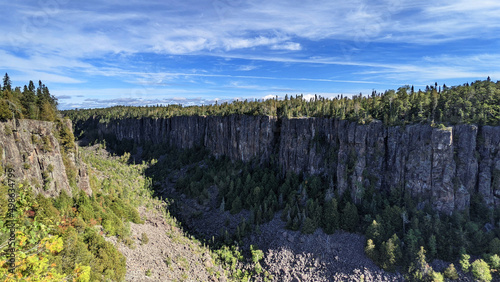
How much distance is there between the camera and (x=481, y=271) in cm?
4625

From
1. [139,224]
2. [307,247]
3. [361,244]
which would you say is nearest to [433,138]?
[361,244]

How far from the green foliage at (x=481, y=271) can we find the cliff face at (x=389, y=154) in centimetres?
1414

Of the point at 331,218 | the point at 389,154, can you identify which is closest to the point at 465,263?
the point at 331,218

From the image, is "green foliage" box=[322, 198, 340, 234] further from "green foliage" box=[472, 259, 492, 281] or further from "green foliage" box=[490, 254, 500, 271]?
"green foliage" box=[490, 254, 500, 271]

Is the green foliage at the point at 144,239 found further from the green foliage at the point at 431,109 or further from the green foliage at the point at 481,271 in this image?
the green foliage at the point at 481,271

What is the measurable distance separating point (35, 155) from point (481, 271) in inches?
3242

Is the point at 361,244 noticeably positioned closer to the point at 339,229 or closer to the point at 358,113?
the point at 339,229

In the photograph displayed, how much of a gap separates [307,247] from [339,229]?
945 centimetres

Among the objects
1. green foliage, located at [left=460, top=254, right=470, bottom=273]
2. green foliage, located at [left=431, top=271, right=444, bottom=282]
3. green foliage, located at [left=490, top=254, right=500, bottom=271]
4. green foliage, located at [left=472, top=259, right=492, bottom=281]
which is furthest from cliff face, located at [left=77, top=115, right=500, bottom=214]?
green foliage, located at [left=431, top=271, right=444, bottom=282]

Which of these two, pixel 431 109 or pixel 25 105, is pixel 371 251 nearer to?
pixel 431 109

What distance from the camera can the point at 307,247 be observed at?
199 ft

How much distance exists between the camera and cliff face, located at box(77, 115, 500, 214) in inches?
2308

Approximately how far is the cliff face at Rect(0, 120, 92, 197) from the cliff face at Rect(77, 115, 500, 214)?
64.0 metres

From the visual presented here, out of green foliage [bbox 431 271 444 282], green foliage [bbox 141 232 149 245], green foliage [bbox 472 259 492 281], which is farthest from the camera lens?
green foliage [bbox 141 232 149 245]
